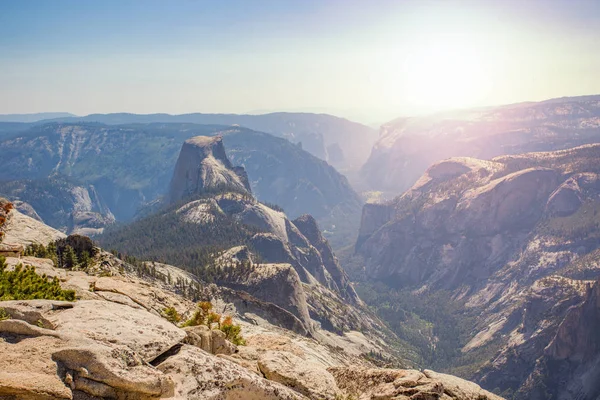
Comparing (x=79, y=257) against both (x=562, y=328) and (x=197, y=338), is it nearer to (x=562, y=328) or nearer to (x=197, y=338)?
(x=197, y=338)

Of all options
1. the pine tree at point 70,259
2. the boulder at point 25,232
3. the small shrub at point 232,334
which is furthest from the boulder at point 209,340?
the boulder at point 25,232

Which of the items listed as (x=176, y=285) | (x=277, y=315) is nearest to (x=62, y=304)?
(x=176, y=285)

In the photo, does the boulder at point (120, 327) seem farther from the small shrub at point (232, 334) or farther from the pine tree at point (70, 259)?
the pine tree at point (70, 259)

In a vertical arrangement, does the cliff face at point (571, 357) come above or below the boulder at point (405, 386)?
below

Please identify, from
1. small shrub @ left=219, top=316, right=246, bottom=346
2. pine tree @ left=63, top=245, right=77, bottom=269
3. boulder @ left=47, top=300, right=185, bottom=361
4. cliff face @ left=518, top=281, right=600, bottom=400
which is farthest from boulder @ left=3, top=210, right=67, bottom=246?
cliff face @ left=518, top=281, right=600, bottom=400

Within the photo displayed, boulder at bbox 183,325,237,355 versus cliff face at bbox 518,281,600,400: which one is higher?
boulder at bbox 183,325,237,355

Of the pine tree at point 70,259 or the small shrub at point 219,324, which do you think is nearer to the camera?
the small shrub at point 219,324

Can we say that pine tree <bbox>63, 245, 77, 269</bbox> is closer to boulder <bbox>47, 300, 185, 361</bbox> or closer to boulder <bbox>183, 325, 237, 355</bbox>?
boulder <bbox>183, 325, 237, 355</bbox>

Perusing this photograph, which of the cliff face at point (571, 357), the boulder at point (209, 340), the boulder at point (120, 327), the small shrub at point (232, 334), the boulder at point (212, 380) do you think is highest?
the boulder at point (120, 327)
